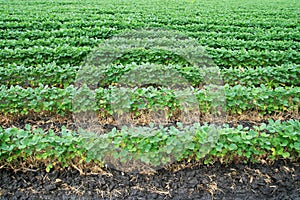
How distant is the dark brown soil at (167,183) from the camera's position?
362cm

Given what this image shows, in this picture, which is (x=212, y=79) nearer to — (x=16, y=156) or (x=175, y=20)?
(x=16, y=156)

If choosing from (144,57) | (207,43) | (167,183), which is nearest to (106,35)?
(144,57)

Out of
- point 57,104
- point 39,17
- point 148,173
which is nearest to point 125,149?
point 148,173

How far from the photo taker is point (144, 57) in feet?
23.5

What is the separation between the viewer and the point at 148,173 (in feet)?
12.8

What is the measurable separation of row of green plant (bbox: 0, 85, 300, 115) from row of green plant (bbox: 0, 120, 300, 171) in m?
1.14

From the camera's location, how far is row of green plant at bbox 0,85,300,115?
5.00 meters

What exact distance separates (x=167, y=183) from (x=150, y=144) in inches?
20.3

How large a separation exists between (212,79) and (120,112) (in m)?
2.05

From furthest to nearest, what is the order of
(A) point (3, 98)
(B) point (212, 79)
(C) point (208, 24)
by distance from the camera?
(C) point (208, 24), (B) point (212, 79), (A) point (3, 98)

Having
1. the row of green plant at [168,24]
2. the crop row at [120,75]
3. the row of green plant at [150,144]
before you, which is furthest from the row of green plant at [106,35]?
the row of green plant at [150,144]

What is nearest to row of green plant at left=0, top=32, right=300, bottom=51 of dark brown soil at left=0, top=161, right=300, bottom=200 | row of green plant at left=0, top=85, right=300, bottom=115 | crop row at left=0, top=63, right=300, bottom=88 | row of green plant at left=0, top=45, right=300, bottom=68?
row of green plant at left=0, top=45, right=300, bottom=68

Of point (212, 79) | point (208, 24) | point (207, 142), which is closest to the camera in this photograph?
point (207, 142)

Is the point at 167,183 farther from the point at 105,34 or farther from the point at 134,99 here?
the point at 105,34
